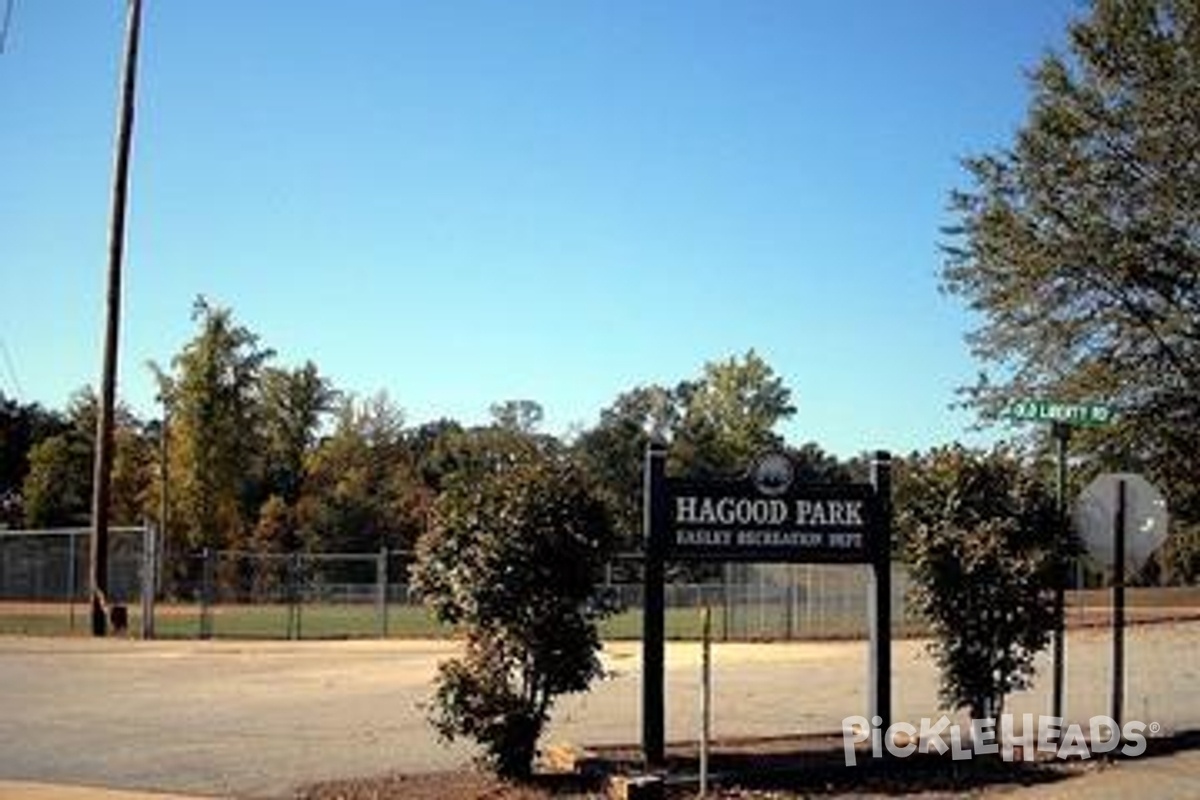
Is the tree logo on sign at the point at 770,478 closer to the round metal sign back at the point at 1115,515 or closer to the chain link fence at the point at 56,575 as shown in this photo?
the round metal sign back at the point at 1115,515

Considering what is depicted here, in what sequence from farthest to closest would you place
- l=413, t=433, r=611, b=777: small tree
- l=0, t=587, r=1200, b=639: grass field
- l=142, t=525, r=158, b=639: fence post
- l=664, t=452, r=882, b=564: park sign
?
l=0, t=587, r=1200, b=639: grass field
l=142, t=525, r=158, b=639: fence post
l=664, t=452, r=882, b=564: park sign
l=413, t=433, r=611, b=777: small tree

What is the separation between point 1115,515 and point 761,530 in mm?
3468

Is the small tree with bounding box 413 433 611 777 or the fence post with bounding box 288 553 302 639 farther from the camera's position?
the fence post with bounding box 288 553 302 639

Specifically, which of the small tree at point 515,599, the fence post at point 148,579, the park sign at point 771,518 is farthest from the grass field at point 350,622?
the small tree at point 515,599

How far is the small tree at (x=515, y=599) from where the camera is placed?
13383mm

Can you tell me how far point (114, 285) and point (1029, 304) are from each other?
20.0 m

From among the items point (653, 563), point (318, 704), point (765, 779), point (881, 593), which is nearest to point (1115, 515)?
point (881, 593)

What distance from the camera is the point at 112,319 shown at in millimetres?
38312

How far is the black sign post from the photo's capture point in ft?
48.2

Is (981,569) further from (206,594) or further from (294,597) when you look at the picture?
(294,597)

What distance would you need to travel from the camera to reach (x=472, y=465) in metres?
15.3

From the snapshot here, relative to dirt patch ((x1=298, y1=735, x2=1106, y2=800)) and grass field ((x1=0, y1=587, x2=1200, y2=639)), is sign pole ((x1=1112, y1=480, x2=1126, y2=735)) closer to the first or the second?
dirt patch ((x1=298, y1=735, x2=1106, y2=800))

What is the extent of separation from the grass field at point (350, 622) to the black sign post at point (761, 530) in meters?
22.0

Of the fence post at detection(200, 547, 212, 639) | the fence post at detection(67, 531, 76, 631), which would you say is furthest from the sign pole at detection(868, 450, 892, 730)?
the fence post at detection(67, 531, 76, 631)
